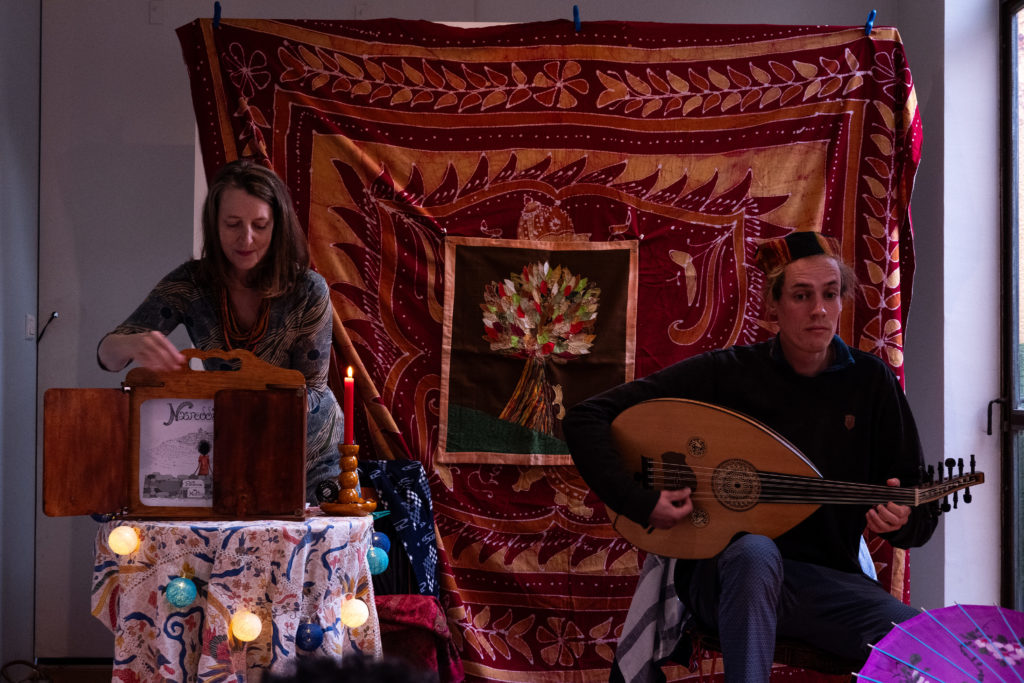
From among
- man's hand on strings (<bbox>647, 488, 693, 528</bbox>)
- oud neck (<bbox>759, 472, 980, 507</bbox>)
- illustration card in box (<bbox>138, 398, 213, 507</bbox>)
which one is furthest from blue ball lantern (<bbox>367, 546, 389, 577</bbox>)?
oud neck (<bbox>759, 472, 980, 507</bbox>)

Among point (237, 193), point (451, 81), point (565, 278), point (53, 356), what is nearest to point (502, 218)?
point (565, 278)

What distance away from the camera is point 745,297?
3.06m

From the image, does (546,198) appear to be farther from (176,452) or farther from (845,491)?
(176,452)

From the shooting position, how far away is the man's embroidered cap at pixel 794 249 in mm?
2303

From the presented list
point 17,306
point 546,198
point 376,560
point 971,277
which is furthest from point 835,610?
point 17,306

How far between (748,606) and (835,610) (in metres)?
0.21

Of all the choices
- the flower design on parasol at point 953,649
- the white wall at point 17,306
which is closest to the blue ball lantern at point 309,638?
the flower design on parasol at point 953,649

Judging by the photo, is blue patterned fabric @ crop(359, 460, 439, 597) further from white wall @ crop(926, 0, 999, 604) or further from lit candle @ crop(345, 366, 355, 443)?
white wall @ crop(926, 0, 999, 604)

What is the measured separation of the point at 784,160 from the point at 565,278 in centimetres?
81

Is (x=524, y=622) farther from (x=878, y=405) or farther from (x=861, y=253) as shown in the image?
(x=861, y=253)

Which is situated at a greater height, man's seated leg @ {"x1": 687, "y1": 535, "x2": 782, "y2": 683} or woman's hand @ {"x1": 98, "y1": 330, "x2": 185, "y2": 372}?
woman's hand @ {"x1": 98, "y1": 330, "x2": 185, "y2": 372}

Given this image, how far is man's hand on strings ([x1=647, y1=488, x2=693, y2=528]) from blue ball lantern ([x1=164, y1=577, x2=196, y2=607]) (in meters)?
0.99

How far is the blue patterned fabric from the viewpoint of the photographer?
8.83 feet

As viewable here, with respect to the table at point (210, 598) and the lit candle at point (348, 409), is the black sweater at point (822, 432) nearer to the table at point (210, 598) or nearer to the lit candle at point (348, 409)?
the lit candle at point (348, 409)
